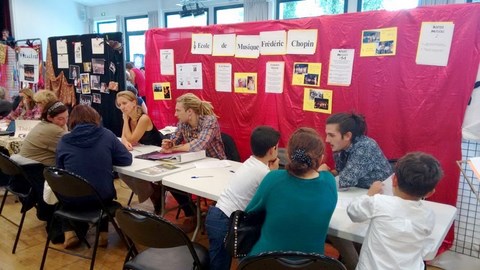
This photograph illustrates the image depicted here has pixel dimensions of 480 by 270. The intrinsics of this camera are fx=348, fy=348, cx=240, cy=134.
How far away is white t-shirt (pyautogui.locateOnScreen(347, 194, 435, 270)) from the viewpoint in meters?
1.28

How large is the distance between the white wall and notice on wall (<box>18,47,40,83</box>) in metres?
3.42

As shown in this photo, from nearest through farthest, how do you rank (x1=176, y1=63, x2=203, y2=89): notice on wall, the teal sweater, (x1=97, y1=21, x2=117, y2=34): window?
1. the teal sweater
2. (x1=176, y1=63, x2=203, y2=89): notice on wall
3. (x1=97, y1=21, x2=117, y2=34): window

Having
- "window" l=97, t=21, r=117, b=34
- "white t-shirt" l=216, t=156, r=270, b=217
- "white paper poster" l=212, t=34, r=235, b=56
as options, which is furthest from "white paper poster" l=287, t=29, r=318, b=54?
"window" l=97, t=21, r=117, b=34

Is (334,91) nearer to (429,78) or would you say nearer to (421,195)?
(429,78)

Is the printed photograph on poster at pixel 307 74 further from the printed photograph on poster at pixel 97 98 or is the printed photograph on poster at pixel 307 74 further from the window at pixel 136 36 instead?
the window at pixel 136 36

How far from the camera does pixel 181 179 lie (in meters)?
2.18

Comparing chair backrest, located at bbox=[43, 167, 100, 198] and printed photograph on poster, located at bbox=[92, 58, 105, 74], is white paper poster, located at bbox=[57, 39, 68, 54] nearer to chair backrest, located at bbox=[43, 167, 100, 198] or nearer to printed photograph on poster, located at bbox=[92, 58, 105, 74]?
printed photograph on poster, located at bbox=[92, 58, 105, 74]

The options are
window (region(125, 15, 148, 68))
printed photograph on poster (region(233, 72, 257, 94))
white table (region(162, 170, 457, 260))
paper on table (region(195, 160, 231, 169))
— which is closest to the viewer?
white table (region(162, 170, 457, 260))

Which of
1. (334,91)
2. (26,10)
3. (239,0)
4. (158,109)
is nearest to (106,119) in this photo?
(158,109)

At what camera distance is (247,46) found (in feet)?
10.0

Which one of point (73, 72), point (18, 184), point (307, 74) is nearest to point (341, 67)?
point (307, 74)

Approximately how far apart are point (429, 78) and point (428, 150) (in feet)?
1.55

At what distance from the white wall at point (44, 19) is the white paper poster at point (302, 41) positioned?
737 cm

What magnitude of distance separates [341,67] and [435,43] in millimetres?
618
